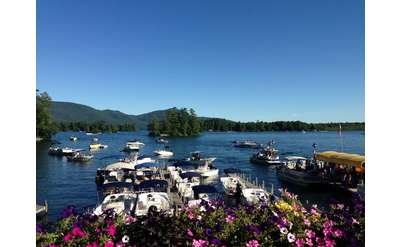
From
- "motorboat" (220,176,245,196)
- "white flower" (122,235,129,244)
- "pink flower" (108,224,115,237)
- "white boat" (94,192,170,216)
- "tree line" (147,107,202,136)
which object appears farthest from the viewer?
"tree line" (147,107,202,136)

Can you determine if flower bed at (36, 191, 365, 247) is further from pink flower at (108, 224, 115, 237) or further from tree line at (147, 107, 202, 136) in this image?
tree line at (147, 107, 202, 136)

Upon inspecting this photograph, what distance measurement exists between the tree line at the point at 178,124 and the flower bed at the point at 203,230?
123505mm

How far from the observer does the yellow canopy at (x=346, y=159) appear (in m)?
22.4

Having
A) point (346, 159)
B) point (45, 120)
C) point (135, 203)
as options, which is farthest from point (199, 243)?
point (45, 120)

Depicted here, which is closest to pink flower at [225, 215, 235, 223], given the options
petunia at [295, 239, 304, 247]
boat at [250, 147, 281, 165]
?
petunia at [295, 239, 304, 247]

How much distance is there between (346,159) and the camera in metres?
24.2

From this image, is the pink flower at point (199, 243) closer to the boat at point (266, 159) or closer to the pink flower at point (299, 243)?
the pink flower at point (299, 243)

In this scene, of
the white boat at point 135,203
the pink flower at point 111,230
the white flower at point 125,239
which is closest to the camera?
the white flower at point 125,239

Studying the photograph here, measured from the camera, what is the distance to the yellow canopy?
73.6 ft

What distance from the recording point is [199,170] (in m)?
32.2

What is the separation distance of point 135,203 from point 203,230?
47.2 feet

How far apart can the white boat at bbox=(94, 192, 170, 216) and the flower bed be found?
37.6 ft

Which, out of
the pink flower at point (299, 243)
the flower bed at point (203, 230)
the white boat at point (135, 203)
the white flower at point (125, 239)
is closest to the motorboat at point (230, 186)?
the white boat at point (135, 203)
